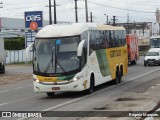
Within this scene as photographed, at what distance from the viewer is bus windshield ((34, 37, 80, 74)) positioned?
1883 cm

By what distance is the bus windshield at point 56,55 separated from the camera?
1883cm

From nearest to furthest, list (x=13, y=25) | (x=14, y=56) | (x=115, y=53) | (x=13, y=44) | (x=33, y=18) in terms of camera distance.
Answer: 1. (x=115, y=53)
2. (x=33, y=18)
3. (x=14, y=56)
4. (x=13, y=44)
5. (x=13, y=25)

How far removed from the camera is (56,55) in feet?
62.1

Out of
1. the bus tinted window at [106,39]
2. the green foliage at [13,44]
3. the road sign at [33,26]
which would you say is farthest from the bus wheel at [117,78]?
the green foliage at [13,44]

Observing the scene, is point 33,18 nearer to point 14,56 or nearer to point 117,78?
point 14,56

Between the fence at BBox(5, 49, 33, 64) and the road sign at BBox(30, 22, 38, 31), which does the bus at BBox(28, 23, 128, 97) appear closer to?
the road sign at BBox(30, 22, 38, 31)

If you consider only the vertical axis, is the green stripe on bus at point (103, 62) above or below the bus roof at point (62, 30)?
below

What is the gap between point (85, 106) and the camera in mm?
15812

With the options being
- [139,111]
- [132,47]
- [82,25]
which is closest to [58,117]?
[139,111]

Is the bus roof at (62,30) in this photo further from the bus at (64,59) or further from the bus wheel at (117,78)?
the bus wheel at (117,78)

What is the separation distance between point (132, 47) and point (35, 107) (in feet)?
108

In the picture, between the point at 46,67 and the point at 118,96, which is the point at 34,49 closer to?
the point at 46,67

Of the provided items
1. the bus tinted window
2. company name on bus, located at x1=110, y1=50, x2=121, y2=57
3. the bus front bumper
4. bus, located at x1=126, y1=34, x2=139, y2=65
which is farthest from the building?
the bus front bumper

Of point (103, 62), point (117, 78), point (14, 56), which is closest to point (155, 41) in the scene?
point (14, 56)
